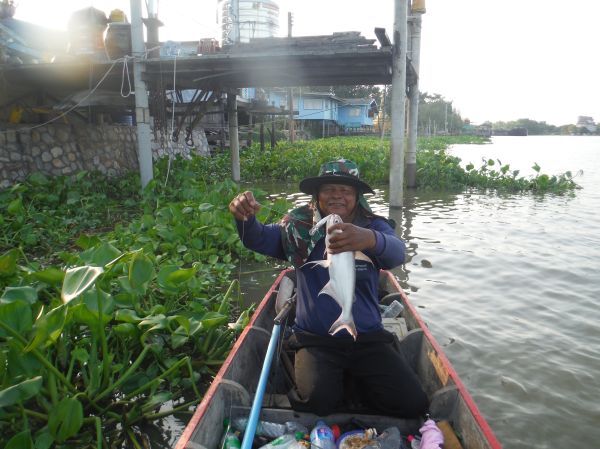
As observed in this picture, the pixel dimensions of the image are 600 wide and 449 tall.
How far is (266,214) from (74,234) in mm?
3421

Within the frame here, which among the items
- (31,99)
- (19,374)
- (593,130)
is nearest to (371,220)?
(19,374)

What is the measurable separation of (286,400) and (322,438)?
60 cm

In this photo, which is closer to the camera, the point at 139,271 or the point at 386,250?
the point at 386,250

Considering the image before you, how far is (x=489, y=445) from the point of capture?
232 cm

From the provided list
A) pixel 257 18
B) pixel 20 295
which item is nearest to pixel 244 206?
pixel 20 295

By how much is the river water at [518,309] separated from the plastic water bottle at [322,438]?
1497 mm

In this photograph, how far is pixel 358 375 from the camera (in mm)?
3100

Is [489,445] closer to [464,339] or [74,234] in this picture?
[464,339]

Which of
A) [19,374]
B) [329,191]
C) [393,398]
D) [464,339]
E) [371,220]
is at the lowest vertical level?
[464,339]

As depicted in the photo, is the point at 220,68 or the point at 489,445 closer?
the point at 489,445

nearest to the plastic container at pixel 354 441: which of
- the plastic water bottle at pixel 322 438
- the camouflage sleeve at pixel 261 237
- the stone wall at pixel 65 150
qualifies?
the plastic water bottle at pixel 322 438

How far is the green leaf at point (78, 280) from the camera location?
2605 mm

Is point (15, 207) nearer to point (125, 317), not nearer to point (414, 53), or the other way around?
point (125, 317)

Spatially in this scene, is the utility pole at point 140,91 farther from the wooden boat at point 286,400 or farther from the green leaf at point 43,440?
the green leaf at point 43,440
